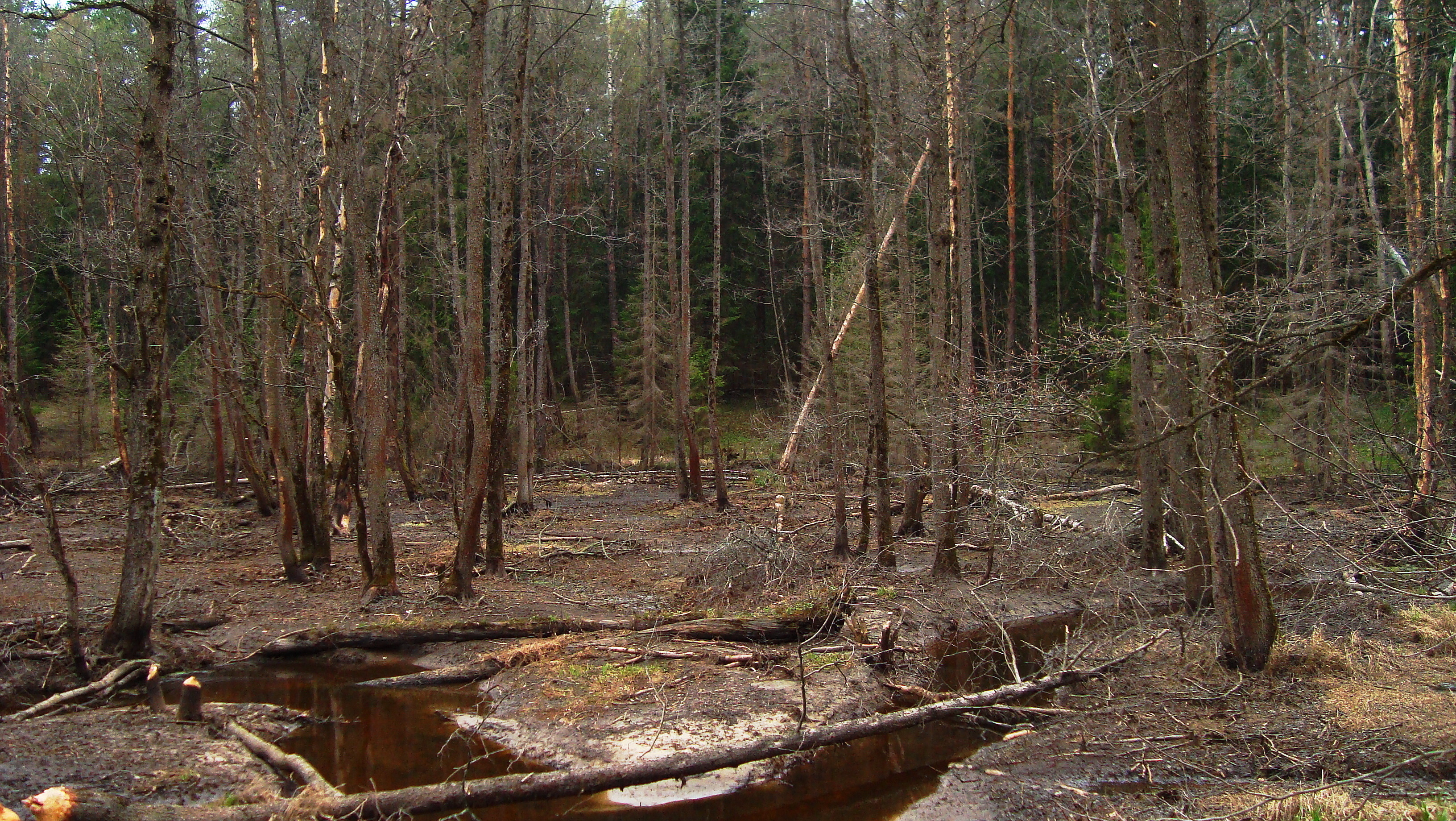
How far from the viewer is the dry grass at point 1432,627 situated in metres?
8.51

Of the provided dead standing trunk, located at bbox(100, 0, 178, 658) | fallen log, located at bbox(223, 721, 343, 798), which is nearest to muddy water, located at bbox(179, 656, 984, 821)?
fallen log, located at bbox(223, 721, 343, 798)

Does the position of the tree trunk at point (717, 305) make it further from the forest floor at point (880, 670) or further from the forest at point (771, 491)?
the forest floor at point (880, 670)

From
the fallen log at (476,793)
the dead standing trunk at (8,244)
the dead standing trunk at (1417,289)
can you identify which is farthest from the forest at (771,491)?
the dead standing trunk at (8,244)

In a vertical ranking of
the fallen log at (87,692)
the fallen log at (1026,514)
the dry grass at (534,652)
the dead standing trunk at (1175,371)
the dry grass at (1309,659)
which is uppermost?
the dead standing trunk at (1175,371)

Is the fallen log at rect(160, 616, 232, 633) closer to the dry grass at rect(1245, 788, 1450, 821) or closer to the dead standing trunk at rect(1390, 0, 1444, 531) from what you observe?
the dry grass at rect(1245, 788, 1450, 821)

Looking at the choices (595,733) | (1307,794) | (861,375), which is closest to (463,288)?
(861,375)

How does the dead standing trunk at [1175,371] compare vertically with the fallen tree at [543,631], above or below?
above

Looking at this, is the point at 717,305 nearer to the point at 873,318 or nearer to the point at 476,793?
the point at 873,318

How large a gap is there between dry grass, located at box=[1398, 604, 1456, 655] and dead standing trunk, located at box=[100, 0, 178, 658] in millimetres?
11539

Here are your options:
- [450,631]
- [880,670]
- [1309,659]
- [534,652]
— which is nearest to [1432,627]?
[1309,659]

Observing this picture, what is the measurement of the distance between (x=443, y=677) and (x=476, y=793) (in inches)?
150

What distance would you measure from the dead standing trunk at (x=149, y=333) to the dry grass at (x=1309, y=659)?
10.1 m

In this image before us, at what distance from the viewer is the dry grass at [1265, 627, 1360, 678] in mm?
7949

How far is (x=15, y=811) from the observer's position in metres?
4.88
